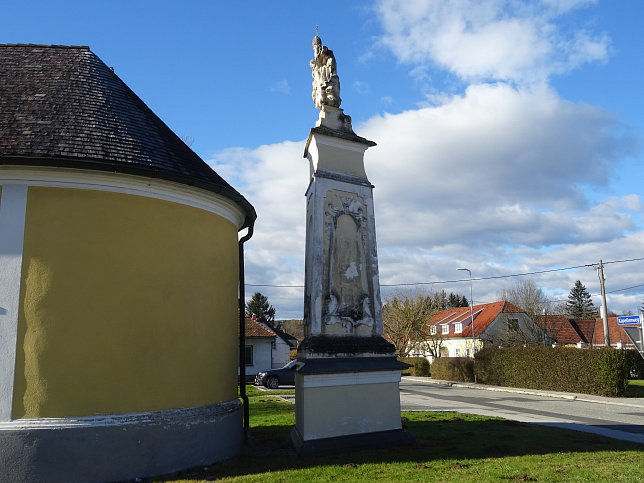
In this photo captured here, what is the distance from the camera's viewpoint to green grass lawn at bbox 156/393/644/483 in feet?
24.8

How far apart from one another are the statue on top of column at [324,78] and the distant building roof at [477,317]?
4089 cm

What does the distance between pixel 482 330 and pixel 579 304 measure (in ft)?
129

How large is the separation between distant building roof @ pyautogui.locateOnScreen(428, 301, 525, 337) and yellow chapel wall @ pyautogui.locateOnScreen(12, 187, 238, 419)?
43082mm

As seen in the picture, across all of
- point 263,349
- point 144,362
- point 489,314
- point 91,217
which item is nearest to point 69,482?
point 144,362

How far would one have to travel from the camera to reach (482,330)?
4797 centimetres

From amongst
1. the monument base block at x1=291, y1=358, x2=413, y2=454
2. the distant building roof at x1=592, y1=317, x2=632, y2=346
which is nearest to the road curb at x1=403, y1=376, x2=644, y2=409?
the monument base block at x1=291, y1=358, x2=413, y2=454

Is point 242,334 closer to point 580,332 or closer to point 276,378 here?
point 276,378

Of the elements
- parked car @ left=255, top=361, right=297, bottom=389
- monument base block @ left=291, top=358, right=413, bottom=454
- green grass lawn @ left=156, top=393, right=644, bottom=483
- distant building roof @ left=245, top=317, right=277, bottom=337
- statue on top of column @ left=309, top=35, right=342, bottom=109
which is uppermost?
statue on top of column @ left=309, top=35, right=342, bottom=109

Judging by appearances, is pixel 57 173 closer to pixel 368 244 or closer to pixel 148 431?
pixel 148 431

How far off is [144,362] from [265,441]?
377cm

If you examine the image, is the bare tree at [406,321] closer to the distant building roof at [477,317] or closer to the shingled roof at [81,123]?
the distant building roof at [477,317]

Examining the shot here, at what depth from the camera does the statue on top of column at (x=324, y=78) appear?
11117mm

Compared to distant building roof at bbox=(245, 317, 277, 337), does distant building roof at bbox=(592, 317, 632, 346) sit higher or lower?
lower

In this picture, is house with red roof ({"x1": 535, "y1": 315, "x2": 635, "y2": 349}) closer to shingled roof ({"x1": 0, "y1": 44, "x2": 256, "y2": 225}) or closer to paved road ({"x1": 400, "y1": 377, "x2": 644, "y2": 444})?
paved road ({"x1": 400, "y1": 377, "x2": 644, "y2": 444})
